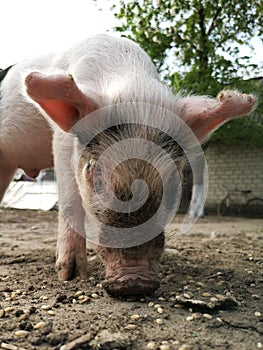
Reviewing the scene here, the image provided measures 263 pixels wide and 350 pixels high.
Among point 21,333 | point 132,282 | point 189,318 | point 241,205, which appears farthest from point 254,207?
point 21,333

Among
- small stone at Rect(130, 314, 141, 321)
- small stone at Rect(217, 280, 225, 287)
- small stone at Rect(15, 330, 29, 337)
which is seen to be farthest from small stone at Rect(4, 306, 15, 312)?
small stone at Rect(217, 280, 225, 287)

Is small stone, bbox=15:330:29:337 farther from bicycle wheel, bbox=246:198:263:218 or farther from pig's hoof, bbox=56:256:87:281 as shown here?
bicycle wheel, bbox=246:198:263:218

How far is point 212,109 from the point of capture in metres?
2.67

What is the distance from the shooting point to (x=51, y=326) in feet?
7.00

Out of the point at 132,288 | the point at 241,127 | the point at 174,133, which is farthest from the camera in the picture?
the point at 241,127

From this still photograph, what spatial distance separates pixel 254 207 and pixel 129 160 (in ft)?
43.5

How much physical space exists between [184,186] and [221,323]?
1033 millimetres

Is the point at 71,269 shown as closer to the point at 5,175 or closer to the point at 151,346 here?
the point at 151,346

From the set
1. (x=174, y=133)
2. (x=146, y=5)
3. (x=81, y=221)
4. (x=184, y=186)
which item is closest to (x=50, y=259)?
(x=81, y=221)

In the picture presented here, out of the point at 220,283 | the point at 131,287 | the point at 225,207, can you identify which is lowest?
the point at 225,207

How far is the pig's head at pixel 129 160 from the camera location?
2.32 meters

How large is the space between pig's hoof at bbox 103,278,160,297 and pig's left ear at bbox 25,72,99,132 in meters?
1.06

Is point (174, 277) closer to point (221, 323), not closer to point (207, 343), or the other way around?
point (221, 323)

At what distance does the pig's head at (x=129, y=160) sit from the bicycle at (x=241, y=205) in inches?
491
